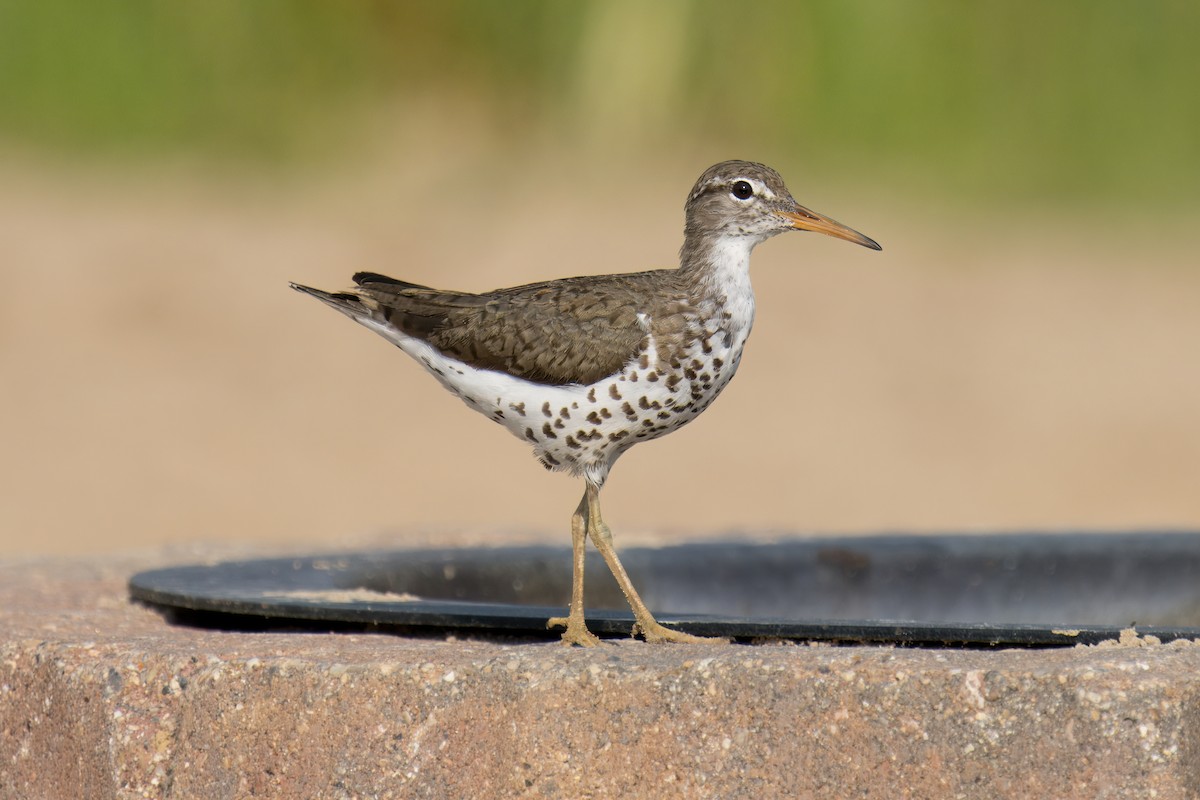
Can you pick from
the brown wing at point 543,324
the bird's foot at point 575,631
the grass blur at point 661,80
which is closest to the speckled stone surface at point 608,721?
the bird's foot at point 575,631

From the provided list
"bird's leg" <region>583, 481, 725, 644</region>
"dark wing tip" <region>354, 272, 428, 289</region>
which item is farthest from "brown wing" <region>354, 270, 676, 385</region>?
"bird's leg" <region>583, 481, 725, 644</region>

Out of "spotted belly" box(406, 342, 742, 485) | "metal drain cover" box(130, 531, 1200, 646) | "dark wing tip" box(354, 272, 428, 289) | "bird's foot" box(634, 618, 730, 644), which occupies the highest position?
"dark wing tip" box(354, 272, 428, 289)

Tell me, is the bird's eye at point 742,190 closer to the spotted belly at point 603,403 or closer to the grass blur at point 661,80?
the spotted belly at point 603,403

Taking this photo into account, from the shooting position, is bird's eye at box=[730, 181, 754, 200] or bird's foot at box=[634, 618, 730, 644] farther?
bird's eye at box=[730, 181, 754, 200]

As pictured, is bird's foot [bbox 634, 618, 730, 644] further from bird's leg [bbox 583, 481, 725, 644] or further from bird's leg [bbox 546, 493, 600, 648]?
bird's leg [bbox 546, 493, 600, 648]

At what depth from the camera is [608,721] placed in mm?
4578

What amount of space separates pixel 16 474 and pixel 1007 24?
950 centimetres

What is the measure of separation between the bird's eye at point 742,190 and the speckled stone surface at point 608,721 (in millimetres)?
1717

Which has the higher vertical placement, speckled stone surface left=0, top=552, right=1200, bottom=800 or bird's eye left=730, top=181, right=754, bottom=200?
bird's eye left=730, top=181, right=754, bottom=200

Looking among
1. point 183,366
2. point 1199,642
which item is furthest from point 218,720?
point 183,366

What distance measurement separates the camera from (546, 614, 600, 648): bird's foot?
516 centimetres

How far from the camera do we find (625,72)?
16719 millimetres

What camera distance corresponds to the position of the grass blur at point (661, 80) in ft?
53.6

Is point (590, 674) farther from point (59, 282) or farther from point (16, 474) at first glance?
point (59, 282)
